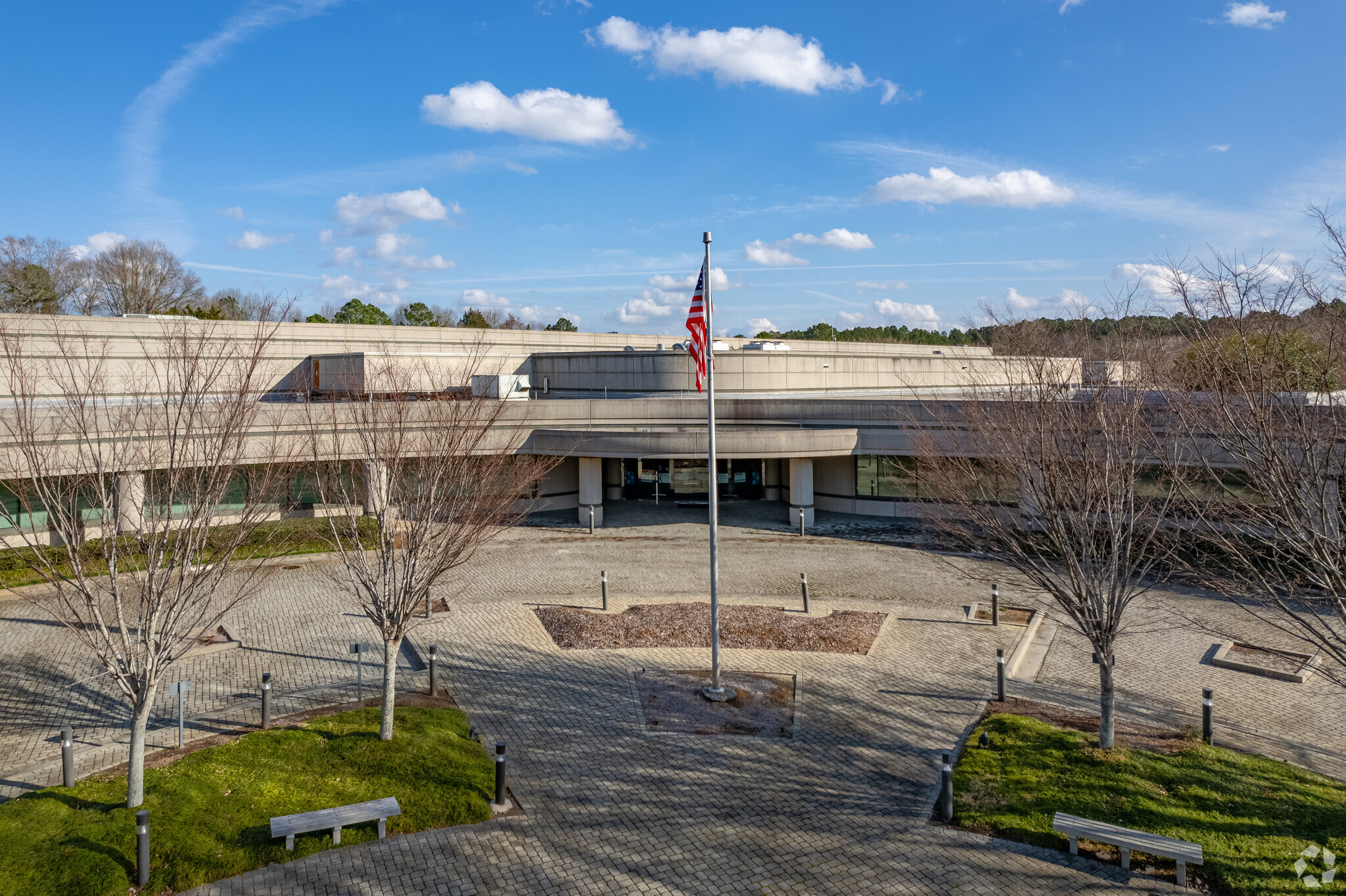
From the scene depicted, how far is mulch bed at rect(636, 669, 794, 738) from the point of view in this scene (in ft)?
41.4

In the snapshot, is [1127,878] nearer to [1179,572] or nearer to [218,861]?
[218,861]

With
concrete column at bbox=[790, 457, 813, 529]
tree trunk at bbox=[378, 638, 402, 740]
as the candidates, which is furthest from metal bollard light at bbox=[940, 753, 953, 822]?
concrete column at bbox=[790, 457, 813, 529]

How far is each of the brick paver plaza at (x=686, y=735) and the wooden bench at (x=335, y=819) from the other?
0.99 feet

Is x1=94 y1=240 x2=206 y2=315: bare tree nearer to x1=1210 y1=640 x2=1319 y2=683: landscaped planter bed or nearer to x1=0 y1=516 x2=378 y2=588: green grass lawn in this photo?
x1=0 y1=516 x2=378 y2=588: green grass lawn

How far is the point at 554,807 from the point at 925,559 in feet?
54.7

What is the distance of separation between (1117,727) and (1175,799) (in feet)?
8.03

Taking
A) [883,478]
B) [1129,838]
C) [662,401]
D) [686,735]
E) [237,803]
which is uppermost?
[662,401]

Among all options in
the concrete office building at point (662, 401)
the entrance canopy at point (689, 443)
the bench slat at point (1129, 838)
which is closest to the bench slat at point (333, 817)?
the bench slat at point (1129, 838)

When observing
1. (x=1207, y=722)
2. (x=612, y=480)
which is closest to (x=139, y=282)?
(x=612, y=480)

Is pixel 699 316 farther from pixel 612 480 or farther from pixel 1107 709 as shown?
pixel 612 480

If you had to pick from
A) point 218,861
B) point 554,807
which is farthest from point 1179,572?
point 218,861

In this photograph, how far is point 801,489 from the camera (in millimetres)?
28703

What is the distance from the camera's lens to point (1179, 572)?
65.8 ft
